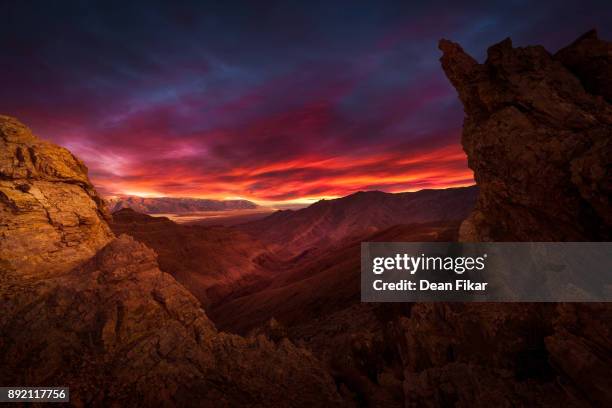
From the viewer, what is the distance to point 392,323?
1233 cm

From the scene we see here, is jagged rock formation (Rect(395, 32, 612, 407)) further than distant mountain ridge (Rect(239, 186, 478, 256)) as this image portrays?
No

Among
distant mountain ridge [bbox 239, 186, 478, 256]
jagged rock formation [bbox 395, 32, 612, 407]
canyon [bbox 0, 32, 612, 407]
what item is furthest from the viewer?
distant mountain ridge [bbox 239, 186, 478, 256]

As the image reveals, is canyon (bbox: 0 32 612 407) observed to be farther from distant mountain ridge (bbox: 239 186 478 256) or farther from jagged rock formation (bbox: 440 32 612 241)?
distant mountain ridge (bbox: 239 186 478 256)

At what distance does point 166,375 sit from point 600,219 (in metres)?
12.3

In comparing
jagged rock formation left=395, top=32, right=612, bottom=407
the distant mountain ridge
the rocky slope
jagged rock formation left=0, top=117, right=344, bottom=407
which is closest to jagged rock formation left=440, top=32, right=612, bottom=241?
jagged rock formation left=395, top=32, right=612, bottom=407

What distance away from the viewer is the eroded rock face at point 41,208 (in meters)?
9.09

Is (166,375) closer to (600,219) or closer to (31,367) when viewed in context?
(31,367)

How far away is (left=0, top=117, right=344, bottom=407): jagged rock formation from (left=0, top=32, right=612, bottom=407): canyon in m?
0.04

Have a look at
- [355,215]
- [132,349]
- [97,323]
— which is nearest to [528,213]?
[132,349]

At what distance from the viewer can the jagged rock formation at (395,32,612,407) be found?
20.2ft

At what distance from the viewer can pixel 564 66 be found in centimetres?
921

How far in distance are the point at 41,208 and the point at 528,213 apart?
56.1ft

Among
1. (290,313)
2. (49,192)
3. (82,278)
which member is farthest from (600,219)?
(290,313)

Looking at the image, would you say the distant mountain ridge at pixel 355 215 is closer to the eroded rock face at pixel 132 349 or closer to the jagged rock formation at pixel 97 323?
the jagged rock formation at pixel 97 323
